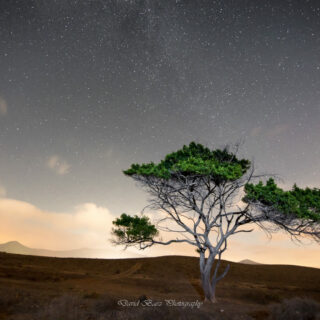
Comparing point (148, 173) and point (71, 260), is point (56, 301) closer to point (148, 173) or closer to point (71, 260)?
point (148, 173)

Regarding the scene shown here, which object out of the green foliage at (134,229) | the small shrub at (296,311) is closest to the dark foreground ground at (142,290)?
the small shrub at (296,311)

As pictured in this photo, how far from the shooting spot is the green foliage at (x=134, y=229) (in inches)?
671

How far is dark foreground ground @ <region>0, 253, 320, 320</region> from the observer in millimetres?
9516

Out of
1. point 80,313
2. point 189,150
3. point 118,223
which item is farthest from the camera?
point 118,223

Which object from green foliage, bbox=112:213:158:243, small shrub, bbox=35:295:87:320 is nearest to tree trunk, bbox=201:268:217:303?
green foliage, bbox=112:213:158:243

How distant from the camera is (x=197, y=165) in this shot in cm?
1502

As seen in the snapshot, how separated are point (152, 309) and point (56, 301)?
374cm

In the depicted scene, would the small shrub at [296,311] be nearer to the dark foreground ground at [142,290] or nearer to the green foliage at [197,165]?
the dark foreground ground at [142,290]

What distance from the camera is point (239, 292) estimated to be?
22.9 meters

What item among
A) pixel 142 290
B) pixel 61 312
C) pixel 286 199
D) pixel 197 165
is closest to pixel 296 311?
pixel 286 199

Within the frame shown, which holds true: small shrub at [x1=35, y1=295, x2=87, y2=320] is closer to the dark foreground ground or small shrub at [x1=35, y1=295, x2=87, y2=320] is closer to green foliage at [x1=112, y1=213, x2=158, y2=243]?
the dark foreground ground

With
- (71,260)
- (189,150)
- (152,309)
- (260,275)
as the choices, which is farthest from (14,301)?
(260,275)

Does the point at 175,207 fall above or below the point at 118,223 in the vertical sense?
above

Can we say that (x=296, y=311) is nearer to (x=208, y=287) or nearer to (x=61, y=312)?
(x=208, y=287)
